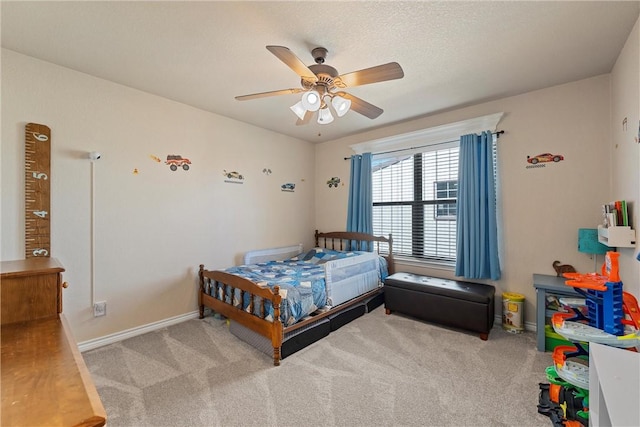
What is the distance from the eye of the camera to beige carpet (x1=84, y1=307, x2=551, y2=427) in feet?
5.70

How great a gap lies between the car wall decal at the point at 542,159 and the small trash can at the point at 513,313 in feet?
4.64

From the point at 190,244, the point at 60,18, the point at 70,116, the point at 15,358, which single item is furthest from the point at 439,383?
the point at 70,116

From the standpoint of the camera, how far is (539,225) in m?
2.87

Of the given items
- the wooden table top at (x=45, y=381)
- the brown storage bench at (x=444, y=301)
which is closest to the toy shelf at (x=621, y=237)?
the brown storage bench at (x=444, y=301)

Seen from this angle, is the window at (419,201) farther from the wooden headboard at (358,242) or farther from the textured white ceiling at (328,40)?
the textured white ceiling at (328,40)

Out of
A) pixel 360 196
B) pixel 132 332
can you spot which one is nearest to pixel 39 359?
pixel 132 332

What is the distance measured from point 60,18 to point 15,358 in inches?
83.2

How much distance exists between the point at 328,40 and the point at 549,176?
2617 mm

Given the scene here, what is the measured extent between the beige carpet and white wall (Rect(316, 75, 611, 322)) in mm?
861

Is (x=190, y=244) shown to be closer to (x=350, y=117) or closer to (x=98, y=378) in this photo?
(x=98, y=378)

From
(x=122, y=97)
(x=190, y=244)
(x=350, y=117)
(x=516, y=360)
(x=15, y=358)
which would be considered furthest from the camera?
(x=350, y=117)

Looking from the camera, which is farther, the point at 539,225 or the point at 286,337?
the point at 539,225

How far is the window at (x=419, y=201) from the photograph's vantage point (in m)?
3.54

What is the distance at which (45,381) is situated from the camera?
2.67ft
